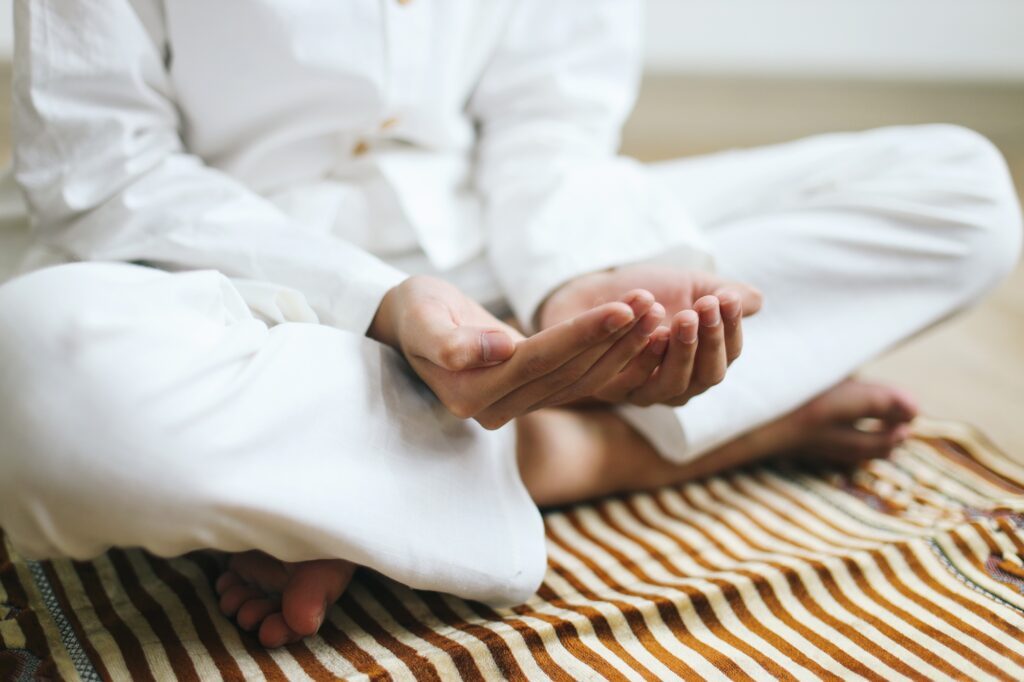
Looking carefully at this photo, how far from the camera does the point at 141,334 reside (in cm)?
43

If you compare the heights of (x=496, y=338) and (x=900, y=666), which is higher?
(x=496, y=338)

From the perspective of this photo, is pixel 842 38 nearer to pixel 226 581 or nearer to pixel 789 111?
pixel 789 111

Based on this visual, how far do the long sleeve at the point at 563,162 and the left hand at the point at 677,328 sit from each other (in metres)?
0.03

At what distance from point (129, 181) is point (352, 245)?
0.48 ft

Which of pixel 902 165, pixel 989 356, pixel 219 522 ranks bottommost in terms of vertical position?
pixel 989 356

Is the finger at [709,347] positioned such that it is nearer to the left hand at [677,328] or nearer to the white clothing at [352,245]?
the left hand at [677,328]

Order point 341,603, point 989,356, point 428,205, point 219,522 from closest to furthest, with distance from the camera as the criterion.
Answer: point 219,522 → point 341,603 → point 428,205 → point 989,356

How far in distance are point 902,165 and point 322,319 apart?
18.3 inches

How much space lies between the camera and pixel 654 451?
69 cm

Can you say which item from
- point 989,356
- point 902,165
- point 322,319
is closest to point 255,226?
point 322,319

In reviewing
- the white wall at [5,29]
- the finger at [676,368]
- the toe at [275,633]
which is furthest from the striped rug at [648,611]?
the white wall at [5,29]

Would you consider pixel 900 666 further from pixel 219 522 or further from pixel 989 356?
pixel 989 356

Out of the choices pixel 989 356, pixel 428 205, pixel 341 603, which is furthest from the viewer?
pixel 989 356

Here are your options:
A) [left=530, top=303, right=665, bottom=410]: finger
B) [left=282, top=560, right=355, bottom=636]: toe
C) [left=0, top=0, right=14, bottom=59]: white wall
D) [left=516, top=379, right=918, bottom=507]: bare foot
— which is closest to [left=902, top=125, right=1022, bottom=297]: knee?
[left=516, top=379, right=918, bottom=507]: bare foot
